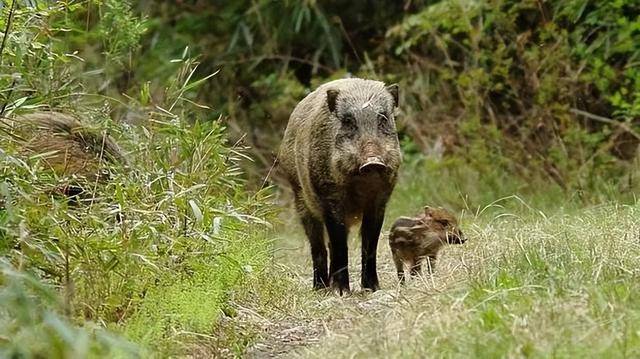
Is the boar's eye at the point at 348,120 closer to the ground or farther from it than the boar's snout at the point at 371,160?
farther from it

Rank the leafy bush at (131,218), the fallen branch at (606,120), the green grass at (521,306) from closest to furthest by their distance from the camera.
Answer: the green grass at (521,306)
the leafy bush at (131,218)
the fallen branch at (606,120)

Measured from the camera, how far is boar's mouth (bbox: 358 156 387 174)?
7512mm

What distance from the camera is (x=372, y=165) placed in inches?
296

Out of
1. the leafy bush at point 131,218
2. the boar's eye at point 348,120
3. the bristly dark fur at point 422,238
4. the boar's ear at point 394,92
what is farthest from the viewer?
the boar's ear at point 394,92

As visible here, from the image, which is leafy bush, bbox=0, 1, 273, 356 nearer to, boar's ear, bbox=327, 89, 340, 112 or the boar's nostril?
the boar's nostril

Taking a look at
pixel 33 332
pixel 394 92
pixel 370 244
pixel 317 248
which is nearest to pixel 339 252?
pixel 370 244

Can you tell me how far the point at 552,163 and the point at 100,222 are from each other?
273 inches

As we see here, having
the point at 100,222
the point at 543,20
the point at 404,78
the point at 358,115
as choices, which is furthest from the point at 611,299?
the point at 404,78

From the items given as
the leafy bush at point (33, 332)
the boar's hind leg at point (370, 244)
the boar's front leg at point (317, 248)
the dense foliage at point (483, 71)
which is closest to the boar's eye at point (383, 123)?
→ the boar's hind leg at point (370, 244)

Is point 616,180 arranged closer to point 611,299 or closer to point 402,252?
point 402,252

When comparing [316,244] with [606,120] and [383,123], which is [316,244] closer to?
[383,123]

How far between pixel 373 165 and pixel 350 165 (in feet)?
0.74

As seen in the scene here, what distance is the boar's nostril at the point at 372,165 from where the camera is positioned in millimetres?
7512

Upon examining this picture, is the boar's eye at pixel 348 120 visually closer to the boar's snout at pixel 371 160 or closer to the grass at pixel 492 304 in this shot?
the boar's snout at pixel 371 160
